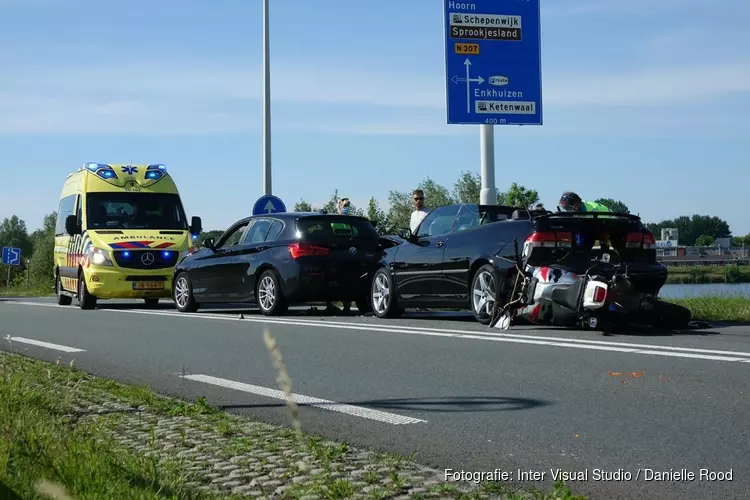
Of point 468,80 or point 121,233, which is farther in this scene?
point 121,233

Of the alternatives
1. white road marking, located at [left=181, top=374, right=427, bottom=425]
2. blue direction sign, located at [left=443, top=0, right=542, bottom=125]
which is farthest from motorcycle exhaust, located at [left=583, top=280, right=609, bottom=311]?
blue direction sign, located at [left=443, top=0, right=542, bottom=125]

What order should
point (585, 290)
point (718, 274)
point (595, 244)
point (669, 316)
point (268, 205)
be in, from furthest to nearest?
1. point (718, 274)
2. point (268, 205)
3. point (595, 244)
4. point (669, 316)
5. point (585, 290)

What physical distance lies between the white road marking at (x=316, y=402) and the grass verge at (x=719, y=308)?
25.6 ft

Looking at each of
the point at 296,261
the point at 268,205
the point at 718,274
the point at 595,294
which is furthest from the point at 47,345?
the point at 718,274

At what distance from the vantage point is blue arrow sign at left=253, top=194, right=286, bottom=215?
936 inches

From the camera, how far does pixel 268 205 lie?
2391 centimetres

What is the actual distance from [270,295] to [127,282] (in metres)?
4.99

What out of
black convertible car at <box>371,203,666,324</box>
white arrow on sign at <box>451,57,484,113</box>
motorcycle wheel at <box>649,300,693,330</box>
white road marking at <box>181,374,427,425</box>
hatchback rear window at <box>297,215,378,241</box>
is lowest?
white road marking at <box>181,374,427,425</box>

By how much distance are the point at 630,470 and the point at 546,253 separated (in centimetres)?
741

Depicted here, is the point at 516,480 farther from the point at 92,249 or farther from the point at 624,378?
the point at 92,249

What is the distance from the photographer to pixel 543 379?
7727 millimetres

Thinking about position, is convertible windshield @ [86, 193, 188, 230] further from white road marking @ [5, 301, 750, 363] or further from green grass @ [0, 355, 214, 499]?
green grass @ [0, 355, 214, 499]

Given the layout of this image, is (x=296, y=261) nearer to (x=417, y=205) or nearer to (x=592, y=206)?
(x=417, y=205)

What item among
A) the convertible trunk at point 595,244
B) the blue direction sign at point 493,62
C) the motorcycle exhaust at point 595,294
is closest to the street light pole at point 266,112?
the blue direction sign at point 493,62
